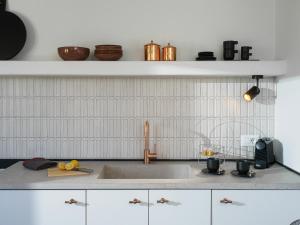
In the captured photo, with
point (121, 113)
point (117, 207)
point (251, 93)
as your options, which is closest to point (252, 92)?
point (251, 93)

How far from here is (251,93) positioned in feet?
8.43

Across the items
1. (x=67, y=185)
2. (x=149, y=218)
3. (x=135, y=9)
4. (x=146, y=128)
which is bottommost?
(x=149, y=218)

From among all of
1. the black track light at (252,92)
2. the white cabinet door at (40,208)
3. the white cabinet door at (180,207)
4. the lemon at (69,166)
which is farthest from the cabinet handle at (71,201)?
the black track light at (252,92)

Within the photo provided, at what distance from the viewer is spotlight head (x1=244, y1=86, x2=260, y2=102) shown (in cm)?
256

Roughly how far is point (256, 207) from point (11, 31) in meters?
2.05

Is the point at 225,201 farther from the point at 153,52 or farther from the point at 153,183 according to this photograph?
the point at 153,52

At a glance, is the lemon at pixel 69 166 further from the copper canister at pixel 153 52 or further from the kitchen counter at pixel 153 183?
the copper canister at pixel 153 52

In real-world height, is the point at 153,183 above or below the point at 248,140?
below

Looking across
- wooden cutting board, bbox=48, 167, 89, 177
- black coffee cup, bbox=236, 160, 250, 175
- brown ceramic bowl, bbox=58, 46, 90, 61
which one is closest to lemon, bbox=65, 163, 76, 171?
wooden cutting board, bbox=48, 167, 89, 177

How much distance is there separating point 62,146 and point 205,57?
1247 millimetres

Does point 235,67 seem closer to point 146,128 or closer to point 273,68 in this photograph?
point 273,68

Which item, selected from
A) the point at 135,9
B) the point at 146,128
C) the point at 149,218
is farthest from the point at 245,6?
the point at 149,218

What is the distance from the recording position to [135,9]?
265cm

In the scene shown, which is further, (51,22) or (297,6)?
(51,22)
